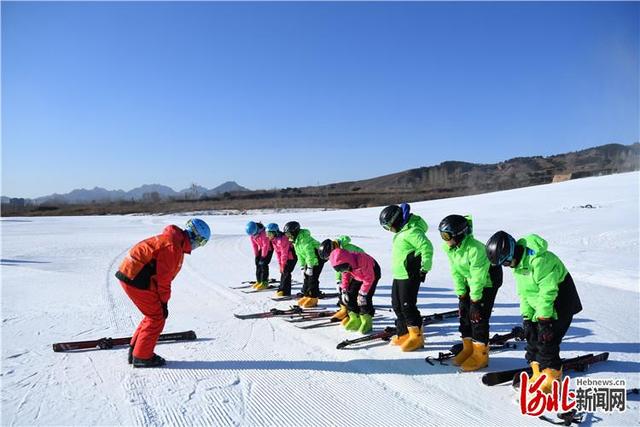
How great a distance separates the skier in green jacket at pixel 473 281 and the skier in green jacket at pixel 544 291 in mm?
626

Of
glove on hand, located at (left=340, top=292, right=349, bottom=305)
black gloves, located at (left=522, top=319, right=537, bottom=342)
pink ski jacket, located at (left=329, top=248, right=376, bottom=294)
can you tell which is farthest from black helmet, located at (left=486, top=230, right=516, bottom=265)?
glove on hand, located at (left=340, top=292, right=349, bottom=305)

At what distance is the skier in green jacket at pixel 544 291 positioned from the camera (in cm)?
436

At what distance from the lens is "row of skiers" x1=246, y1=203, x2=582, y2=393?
4.42m

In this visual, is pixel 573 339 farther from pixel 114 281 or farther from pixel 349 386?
pixel 114 281

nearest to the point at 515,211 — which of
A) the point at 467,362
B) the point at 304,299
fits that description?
the point at 304,299

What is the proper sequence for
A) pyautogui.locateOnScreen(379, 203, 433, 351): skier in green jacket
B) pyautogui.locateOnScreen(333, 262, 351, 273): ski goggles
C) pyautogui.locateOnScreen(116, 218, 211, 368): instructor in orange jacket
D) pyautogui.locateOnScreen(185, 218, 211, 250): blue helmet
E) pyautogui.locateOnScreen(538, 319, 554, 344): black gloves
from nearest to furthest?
pyautogui.locateOnScreen(538, 319, 554, 344): black gloves
pyautogui.locateOnScreen(116, 218, 211, 368): instructor in orange jacket
pyautogui.locateOnScreen(185, 218, 211, 250): blue helmet
pyautogui.locateOnScreen(379, 203, 433, 351): skier in green jacket
pyautogui.locateOnScreen(333, 262, 351, 273): ski goggles

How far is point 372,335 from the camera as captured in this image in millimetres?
6270

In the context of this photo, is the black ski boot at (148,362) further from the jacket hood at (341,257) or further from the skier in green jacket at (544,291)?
the skier in green jacket at (544,291)

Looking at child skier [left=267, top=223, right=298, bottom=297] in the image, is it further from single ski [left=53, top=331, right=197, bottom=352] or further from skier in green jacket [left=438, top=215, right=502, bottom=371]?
skier in green jacket [left=438, top=215, right=502, bottom=371]

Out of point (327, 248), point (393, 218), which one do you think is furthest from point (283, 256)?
point (393, 218)

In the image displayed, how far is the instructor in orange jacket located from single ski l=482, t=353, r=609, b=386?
391cm

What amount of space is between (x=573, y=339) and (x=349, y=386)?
12.4 ft

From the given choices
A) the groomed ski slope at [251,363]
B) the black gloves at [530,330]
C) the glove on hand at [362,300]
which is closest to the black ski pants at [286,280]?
the groomed ski slope at [251,363]

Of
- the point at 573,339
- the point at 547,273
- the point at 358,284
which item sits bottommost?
the point at 573,339
